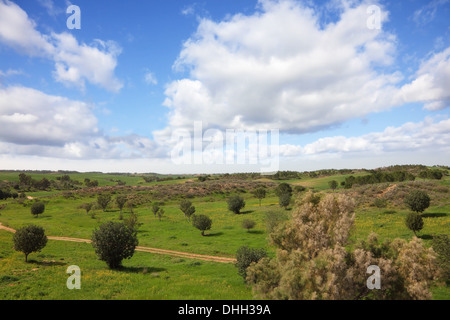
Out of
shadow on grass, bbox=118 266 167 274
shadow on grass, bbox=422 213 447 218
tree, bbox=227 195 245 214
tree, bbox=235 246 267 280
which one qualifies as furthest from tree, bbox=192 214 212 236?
shadow on grass, bbox=422 213 447 218

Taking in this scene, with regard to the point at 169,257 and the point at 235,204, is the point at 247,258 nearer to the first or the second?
the point at 169,257

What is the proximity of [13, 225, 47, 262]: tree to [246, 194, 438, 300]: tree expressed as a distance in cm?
2906

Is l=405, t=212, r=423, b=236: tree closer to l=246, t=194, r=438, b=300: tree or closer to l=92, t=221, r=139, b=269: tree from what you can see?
l=246, t=194, r=438, b=300: tree

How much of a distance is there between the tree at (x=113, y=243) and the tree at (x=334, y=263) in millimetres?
19155

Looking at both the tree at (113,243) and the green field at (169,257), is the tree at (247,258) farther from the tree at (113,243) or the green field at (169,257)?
the tree at (113,243)

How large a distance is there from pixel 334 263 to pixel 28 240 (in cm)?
3404

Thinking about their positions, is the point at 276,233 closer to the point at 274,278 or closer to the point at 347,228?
the point at 274,278

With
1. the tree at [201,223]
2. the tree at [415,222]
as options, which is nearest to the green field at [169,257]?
the tree at [415,222]

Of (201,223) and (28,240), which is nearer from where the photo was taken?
(28,240)

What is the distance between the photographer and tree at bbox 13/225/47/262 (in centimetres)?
2856

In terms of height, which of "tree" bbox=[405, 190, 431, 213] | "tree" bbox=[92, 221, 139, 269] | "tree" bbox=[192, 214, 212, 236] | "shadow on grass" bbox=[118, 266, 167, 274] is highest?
"tree" bbox=[405, 190, 431, 213]

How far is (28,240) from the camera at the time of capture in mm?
28828

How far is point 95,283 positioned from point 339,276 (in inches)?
803

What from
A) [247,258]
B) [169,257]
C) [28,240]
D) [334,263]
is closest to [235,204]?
[169,257]
